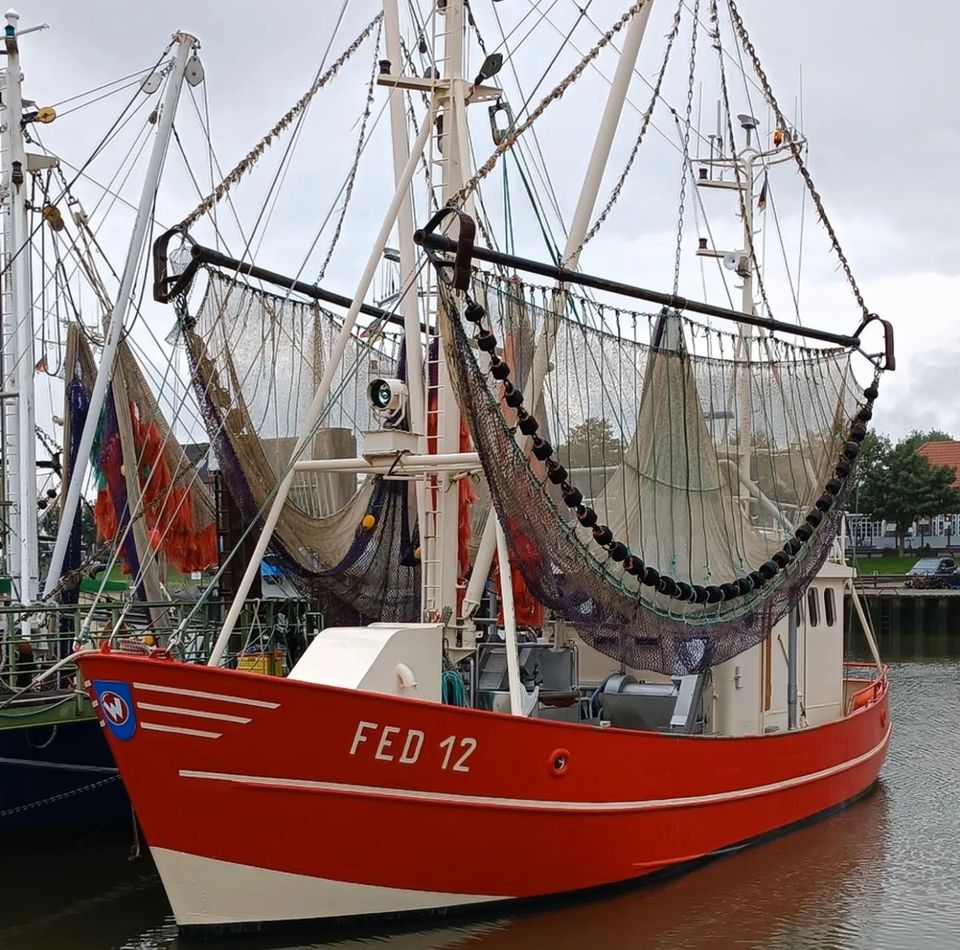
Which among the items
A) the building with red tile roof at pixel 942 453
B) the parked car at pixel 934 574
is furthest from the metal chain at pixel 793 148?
the building with red tile roof at pixel 942 453

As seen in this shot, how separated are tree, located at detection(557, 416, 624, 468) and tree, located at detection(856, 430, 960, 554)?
5088 centimetres

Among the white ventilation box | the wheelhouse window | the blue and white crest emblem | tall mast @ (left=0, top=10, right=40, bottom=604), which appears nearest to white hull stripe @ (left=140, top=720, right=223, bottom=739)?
the blue and white crest emblem

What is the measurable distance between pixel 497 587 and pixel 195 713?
18.1 ft

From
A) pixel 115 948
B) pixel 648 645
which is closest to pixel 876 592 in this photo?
pixel 648 645

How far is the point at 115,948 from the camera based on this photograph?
10430 mm

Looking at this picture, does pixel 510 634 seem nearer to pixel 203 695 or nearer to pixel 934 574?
pixel 203 695

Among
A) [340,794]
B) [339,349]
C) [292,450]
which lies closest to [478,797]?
[340,794]

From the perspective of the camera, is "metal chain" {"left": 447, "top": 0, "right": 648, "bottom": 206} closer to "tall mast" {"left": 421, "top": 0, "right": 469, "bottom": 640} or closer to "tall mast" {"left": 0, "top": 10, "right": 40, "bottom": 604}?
"tall mast" {"left": 421, "top": 0, "right": 469, "bottom": 640}

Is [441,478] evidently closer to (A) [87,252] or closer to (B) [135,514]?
(B) [135,514]

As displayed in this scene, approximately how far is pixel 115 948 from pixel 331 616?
446cm

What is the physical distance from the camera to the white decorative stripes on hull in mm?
9469

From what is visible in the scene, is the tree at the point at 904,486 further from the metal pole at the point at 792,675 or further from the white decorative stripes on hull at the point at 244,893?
the white decorative stripes on hull at the point at 244,893

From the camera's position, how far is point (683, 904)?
11.3 meters

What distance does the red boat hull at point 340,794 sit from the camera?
29.9 feet
